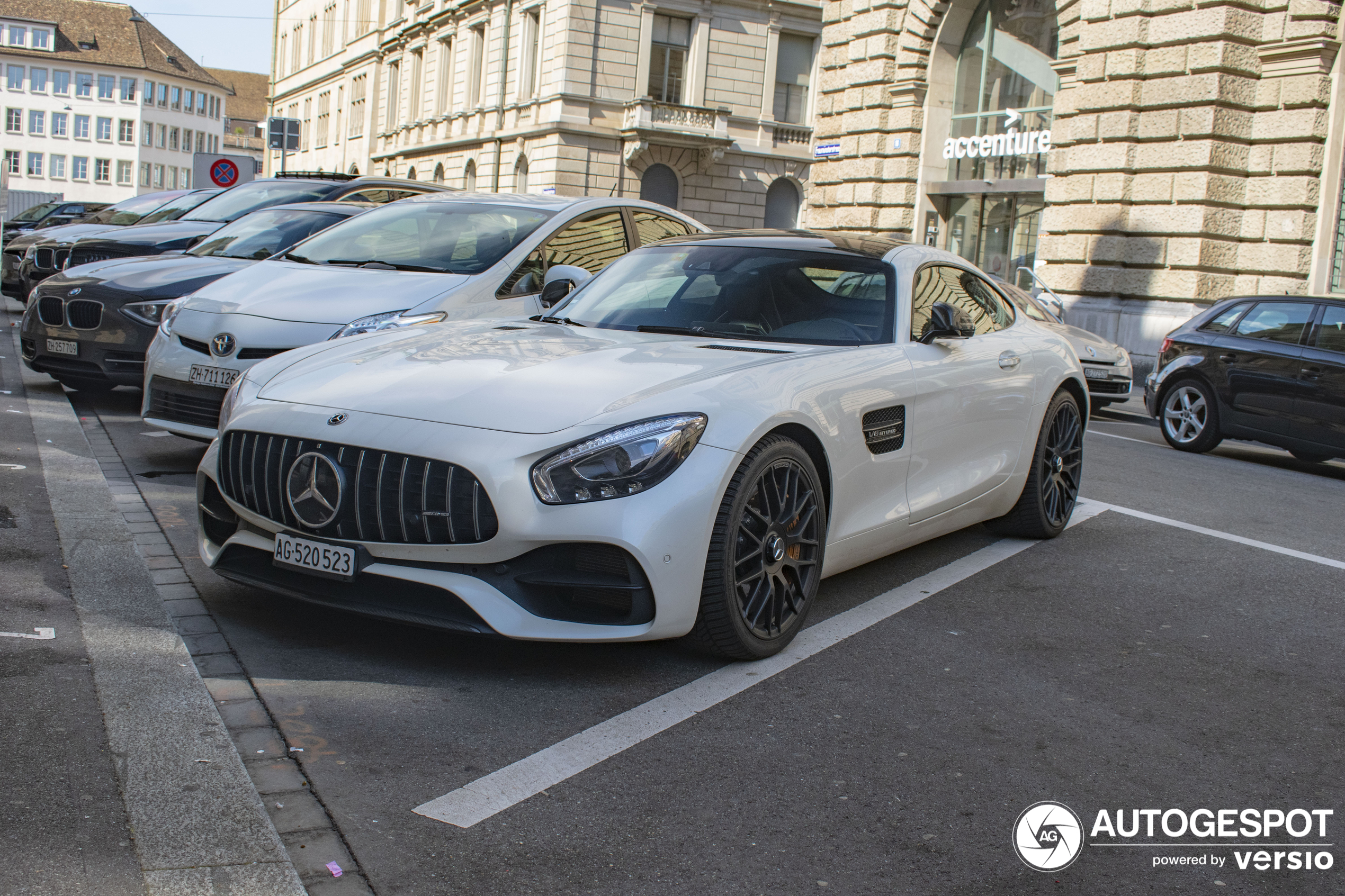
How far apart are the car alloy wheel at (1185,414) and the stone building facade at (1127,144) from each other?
7464 mm

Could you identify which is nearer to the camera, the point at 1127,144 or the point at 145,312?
the point at 145,312

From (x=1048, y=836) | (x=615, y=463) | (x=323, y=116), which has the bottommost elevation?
(x=1048, y=836)

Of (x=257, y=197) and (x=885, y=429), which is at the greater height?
(x=257, y=197)

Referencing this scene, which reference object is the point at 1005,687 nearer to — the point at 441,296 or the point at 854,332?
the point at 854,332

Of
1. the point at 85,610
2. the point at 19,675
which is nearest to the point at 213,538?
the point at 85,610

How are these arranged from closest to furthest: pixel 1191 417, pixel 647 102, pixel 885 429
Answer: pixel 885 429 → pixel 1191 417 → pixel 647 102

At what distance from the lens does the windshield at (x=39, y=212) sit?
34.2m

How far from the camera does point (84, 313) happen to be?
888 centimetres

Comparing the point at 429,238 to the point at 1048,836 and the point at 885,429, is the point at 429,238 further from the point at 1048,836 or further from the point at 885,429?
the point at 1048,836

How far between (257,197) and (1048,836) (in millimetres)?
10707

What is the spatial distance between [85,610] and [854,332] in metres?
2.96

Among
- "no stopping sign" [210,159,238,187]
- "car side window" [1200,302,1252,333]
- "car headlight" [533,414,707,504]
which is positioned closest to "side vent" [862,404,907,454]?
"car headlight" [533,414,707,504]

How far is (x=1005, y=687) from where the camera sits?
4273 millimetres

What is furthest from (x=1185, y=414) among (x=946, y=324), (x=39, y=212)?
(x=39, y=212)
